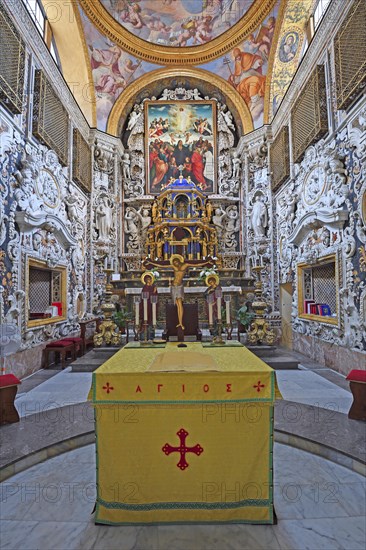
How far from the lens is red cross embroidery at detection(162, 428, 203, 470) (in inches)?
88.6

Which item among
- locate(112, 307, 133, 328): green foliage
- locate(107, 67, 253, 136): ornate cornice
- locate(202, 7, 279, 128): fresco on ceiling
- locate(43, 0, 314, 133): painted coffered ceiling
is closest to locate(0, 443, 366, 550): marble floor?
locate(112, 307, 133, 328): green foliage

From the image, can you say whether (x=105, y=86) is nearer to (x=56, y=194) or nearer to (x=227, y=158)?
(x=227, y=158)

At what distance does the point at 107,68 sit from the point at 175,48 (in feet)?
9.53

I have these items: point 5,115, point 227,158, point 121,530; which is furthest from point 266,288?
point 121,530

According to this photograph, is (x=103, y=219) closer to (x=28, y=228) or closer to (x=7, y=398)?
(x=28, y=228)

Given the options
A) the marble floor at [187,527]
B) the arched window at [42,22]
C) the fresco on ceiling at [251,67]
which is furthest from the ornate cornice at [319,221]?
the arched window at [42,22]

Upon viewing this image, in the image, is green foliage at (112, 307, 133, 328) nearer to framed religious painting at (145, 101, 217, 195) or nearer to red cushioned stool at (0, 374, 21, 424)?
red cushioned stool at (0, 374, 21, 424)

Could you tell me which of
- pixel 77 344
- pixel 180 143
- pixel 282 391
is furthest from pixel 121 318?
pixel 180 143

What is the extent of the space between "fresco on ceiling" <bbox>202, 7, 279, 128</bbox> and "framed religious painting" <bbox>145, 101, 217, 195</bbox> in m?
1.41

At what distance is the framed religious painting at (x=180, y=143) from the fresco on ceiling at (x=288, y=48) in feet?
10.3

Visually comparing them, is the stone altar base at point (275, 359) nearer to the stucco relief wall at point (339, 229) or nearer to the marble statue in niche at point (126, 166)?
the stucco relief wall at point (339, 229)

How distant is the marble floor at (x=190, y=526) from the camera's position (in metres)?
2.09

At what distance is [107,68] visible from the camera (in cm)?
1209

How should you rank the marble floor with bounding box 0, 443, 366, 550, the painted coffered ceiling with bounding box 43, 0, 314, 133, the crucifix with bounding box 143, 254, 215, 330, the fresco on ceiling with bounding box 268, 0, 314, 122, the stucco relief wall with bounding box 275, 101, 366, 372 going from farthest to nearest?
the painted coffered ceiling with bounding box 43, 0, 314, 133 < the fresco on ceiling with bounding box 268, 0, 314, 122 < the stucco relief wall with bounding box 275, 101, 366, 372 < the crucifix with bounding box 143, 254, 215, 330 < the marble floor with bounding box 0, 443, 366, 550
